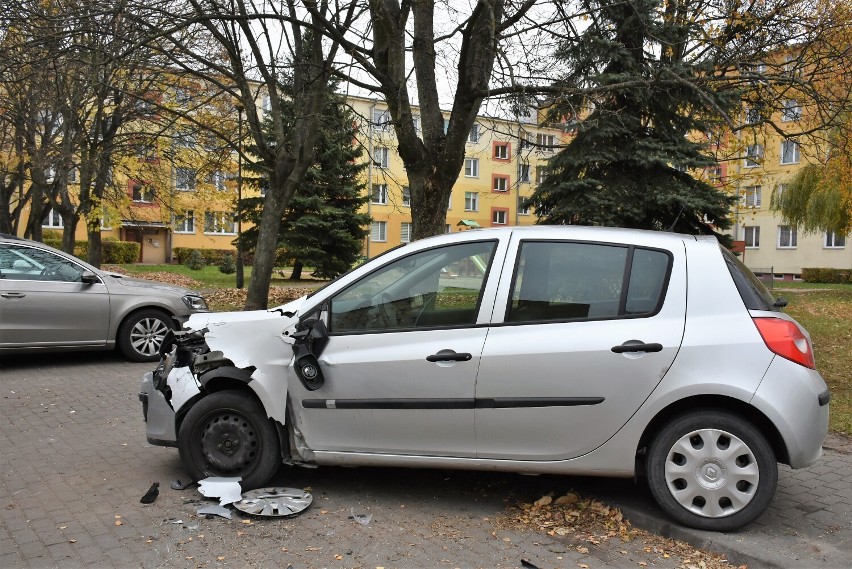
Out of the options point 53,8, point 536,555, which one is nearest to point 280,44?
point 53,8

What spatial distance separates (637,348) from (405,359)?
1376 mm

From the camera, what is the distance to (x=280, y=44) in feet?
48.4

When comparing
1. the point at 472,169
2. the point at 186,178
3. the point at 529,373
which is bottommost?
the point at 529,373

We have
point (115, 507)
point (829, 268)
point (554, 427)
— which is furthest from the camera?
point (829, 268)

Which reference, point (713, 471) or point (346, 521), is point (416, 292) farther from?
point (713, 471)

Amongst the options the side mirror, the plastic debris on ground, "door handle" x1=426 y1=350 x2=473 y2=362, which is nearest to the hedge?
the side mirror

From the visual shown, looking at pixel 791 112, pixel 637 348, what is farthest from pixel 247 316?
pixel 791 112

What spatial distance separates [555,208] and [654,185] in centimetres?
254

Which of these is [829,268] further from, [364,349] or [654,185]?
[364,349]

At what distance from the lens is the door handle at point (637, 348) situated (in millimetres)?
4098

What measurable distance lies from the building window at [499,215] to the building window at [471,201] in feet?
5.79

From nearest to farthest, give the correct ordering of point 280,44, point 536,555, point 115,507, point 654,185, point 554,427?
1. point 536,555
2. point 554,427
3. point 115,507
4. point 280,44
5. point 654,185

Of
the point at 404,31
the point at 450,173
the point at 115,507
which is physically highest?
the point at 404,31

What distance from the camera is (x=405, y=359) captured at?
14.3 ft
